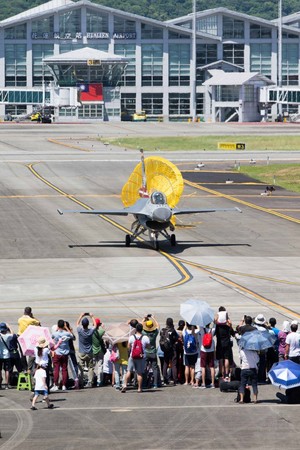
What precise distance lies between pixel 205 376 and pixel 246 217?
138 ft

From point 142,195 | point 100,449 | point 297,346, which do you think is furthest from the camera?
point 142,195

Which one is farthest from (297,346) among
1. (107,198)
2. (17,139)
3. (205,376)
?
(17,139)

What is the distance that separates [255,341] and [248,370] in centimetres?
73

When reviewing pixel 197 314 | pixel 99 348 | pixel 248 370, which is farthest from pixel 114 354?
pixel 248 370

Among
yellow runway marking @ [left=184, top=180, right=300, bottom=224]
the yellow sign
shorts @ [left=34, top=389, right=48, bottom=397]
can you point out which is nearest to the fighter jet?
yellow runway marking @ [left=184, top=180, right=300, bottom=224]

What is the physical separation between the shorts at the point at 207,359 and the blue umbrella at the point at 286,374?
2201 mm

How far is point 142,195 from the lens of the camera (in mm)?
57844

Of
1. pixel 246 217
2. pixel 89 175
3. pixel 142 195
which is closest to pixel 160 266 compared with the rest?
pixel 142 195

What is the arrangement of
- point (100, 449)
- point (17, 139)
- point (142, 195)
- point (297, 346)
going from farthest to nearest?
point (17, 139)
point (142, 195)
point (297, 346)
point (100, 449)

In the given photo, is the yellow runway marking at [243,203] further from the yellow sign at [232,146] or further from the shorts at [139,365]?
the shorts at [139,365]

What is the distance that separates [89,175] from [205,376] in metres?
70.0

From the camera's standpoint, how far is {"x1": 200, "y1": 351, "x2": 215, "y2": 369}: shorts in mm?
29609

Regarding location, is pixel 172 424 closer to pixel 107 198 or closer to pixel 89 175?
pixel 107 198

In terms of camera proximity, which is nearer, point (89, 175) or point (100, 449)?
point (100, 449)
